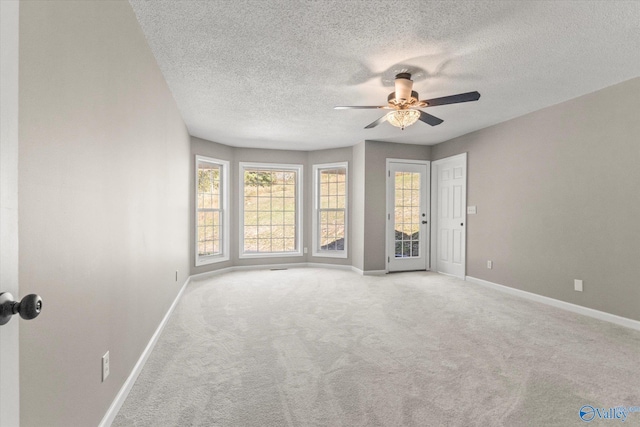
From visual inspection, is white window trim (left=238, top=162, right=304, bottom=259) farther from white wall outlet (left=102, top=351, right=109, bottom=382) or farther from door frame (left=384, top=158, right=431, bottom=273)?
white wall outlet (left=102, top=351, right=109, bottom=382)

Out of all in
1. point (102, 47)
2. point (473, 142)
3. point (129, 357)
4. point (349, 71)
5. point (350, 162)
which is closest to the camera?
point (102, 47)

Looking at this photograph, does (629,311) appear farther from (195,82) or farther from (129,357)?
(195,82)

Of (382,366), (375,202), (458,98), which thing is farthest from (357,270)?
(458,98)

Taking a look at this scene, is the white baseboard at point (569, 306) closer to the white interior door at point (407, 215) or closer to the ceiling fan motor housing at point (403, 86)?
the white interior door at point (407, 215)

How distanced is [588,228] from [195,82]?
4528 mm

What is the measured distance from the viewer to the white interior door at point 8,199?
2.27 feet

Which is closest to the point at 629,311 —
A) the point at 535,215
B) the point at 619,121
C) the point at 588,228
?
the point at 588,228

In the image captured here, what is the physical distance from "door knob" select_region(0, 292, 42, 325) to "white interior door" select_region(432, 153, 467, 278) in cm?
559

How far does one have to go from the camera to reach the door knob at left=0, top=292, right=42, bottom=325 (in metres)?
0.67

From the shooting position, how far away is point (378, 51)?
2613 mm

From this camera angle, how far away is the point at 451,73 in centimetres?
303

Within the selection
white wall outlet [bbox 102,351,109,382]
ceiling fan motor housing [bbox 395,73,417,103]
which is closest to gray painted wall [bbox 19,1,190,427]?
white wall outlet [bbox 102,351,109,382]

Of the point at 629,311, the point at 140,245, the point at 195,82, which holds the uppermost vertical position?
the point at 195,82

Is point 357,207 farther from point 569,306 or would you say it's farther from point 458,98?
point 458,98
